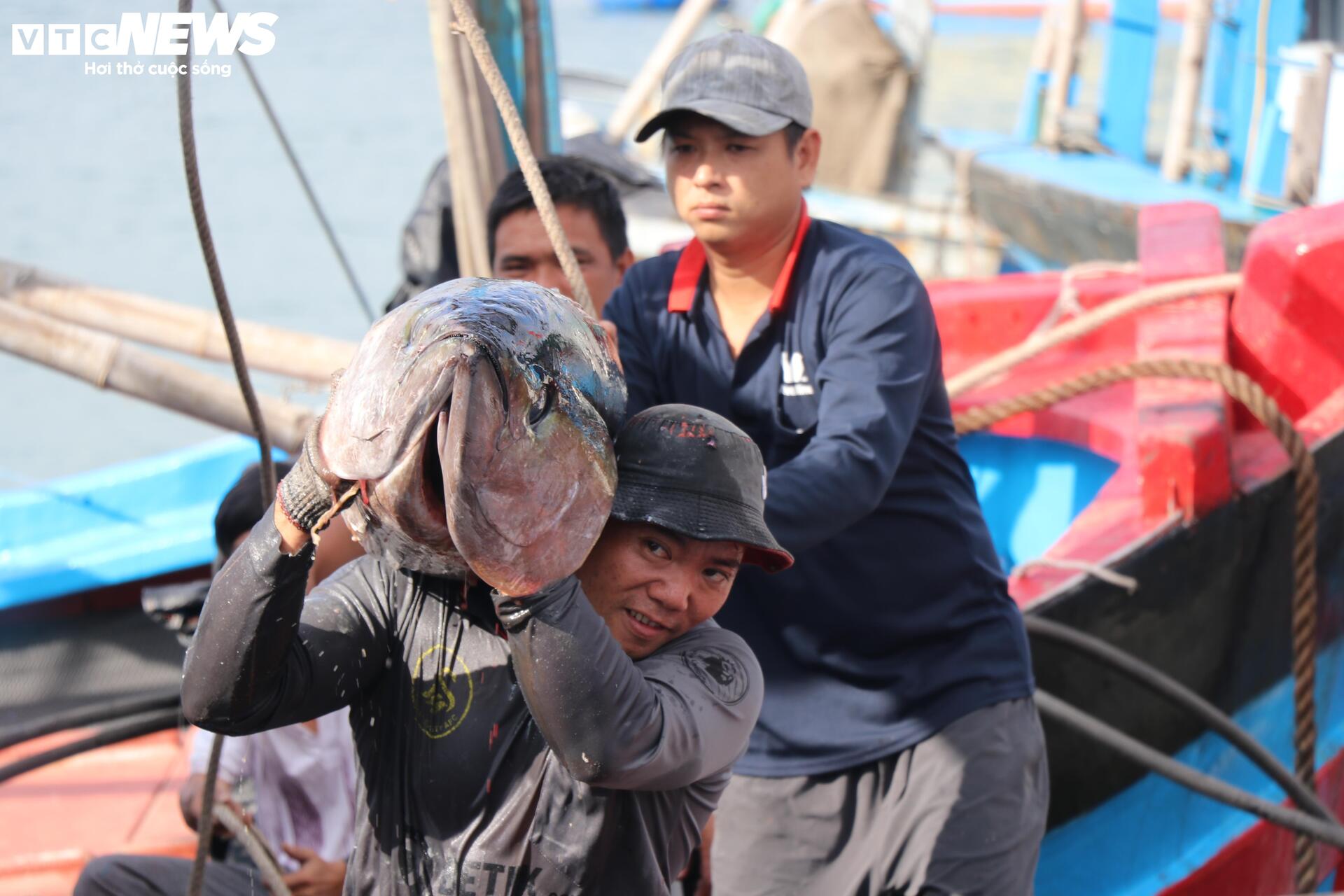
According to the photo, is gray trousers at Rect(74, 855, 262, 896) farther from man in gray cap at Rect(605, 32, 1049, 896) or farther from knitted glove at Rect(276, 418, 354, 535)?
knitted glove at Rect(276, 418, 354, 535)

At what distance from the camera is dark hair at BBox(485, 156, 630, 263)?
2787 mm

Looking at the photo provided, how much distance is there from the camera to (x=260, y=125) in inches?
744

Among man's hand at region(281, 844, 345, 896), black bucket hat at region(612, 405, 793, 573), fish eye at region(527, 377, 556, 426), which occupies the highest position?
fish eye at region(527, 377, 556, 426)

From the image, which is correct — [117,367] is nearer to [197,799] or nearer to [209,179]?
[197,799]

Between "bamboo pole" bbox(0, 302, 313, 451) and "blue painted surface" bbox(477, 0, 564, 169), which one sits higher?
"blue painted surface" bbox(477, 0, 564, 169)

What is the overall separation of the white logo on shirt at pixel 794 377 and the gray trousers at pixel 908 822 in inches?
23.4

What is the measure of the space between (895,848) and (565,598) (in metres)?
1.18

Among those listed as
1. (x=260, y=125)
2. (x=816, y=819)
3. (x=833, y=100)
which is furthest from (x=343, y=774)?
(x=260, y=125)

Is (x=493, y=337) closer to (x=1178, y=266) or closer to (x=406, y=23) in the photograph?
(x=1178, y=266)

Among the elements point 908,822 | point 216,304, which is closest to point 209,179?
point 216,304

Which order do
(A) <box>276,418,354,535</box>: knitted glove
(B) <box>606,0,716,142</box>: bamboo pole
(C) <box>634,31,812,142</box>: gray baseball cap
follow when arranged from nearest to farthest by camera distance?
(A) <box>276,418,354,535</box>: knitted glove → (C) <box>634,31,812,142</box>: gray baseball cap → (B) <box>606,0,716,142</box>: bamboo pole

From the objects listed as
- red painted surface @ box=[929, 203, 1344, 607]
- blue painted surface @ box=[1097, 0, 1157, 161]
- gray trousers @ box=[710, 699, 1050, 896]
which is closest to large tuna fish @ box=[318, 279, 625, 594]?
gray trousers @ box=[710, 699, 1050, 896]

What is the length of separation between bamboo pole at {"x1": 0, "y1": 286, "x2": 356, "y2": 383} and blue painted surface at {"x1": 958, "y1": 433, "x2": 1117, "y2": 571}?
7.43ft

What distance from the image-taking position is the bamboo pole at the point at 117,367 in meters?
2.88
